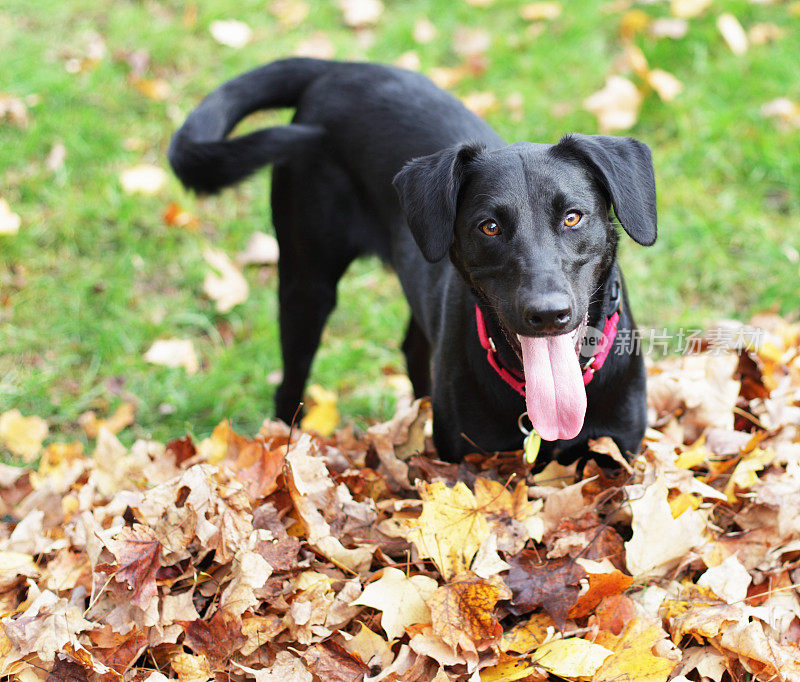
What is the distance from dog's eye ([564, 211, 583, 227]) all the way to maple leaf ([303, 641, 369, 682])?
120cm

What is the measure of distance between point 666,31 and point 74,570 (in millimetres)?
4459

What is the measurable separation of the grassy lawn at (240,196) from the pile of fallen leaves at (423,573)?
897 mm

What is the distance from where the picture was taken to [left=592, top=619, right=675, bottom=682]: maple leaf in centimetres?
191

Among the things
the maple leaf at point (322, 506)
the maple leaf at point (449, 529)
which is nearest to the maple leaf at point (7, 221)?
the maple leaf at point (322, 506)

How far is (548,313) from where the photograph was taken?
1.96m

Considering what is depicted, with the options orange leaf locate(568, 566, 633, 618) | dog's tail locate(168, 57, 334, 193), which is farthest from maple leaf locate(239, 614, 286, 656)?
dog's tail locate(168, 57, 334, 193)

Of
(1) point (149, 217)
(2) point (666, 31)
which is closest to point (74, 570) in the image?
(1) point (149, 217)

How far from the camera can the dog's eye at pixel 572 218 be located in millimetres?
2197

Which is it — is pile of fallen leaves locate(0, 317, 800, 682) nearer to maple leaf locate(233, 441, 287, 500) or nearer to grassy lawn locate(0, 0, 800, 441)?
maple leaf locate(233, 441, 287, 500)

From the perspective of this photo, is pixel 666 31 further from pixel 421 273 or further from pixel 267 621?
pixel 267 621

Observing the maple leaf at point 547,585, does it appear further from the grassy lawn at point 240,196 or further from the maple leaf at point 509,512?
the grassy lawn at point 240,196

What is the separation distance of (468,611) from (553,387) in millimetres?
595

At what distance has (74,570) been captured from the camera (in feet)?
7.64

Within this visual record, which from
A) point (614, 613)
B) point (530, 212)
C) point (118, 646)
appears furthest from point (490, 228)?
point (118, 646)
